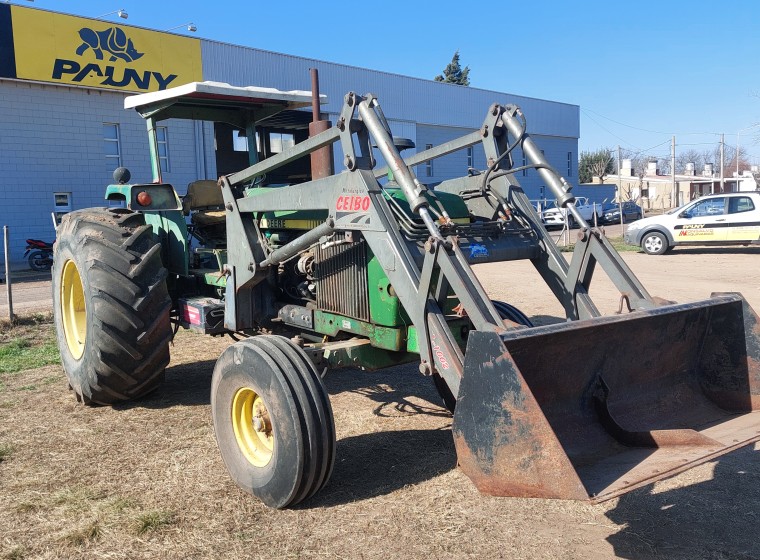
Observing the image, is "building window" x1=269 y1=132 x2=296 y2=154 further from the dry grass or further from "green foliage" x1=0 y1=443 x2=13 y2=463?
"green foliage" x1=0 y1=443 x2=13 y2=463

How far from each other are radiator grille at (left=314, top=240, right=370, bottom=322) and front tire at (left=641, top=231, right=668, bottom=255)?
616 inches

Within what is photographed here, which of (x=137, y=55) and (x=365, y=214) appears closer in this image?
(x=365, y=214)

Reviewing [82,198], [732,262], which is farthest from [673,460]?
[82,198]

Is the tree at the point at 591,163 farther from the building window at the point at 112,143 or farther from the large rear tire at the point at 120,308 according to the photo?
the large rear tire at the point at 120,308

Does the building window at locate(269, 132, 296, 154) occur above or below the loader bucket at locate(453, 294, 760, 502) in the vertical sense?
above

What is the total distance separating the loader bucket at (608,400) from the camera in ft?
9.09

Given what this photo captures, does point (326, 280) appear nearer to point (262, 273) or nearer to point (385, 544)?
point (262, 273)

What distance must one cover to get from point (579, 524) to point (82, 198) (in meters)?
18.6

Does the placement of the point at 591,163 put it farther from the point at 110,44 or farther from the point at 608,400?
the point at 608,400

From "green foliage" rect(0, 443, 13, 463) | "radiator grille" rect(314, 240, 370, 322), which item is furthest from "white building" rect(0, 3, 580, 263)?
"radiator grille" rect(314, 240, 370, 322)

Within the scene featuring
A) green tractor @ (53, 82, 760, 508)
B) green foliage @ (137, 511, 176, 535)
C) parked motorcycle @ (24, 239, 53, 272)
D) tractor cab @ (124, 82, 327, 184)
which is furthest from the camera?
parked motorcycle @ (24, 239, 53, 272)

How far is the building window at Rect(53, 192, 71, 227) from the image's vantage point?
18.8 metres

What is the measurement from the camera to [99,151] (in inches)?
766

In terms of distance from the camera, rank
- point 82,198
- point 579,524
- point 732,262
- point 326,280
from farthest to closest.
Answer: point 82,198
point 732,262
point 326,280
point 579,524
